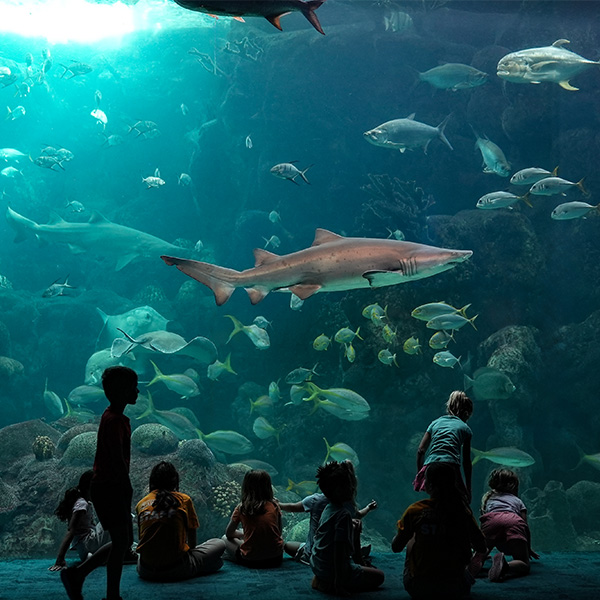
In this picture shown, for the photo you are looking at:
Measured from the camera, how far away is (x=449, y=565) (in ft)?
9.23

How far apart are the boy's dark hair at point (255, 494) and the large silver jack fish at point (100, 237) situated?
54.2 feet

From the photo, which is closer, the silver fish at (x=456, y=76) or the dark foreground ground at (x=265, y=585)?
the dark foreground ground at (x=265, y=585)

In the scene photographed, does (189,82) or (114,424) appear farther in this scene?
(189,82)

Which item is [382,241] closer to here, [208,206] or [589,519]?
[589,519]

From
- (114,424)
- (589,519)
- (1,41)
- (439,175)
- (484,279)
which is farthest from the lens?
(1,41)

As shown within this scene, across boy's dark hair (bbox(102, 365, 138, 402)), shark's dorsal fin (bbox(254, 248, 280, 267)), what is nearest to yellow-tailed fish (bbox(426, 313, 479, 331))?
shark's dorsal fin (bbox(254, 248, 280, 267))

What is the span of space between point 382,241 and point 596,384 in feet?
35.0

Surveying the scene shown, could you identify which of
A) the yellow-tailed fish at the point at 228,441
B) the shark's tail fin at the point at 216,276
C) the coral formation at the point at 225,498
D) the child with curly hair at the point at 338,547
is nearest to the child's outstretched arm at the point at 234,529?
the child with curly hair at the point at 338,547

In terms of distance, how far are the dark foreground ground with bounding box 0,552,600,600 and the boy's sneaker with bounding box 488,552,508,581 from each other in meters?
0.07

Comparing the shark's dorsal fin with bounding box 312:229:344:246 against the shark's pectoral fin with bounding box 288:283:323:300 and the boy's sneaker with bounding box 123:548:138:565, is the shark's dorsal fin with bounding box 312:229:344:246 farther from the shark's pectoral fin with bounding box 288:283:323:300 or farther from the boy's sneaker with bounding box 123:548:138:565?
the boy's sneaker with bounding box 123:548:138:565

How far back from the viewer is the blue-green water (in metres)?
11.8

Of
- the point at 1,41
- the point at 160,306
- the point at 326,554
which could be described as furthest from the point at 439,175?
the point at 1,41

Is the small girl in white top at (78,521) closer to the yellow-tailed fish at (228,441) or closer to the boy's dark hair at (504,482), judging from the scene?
the boy's dark hair at (504,482)

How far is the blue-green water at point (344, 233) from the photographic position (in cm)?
1183
